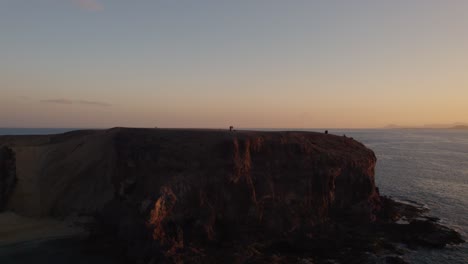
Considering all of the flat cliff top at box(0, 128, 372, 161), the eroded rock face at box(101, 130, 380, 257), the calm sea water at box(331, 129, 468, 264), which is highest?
the flat cliff top at box(0, 128, 372, 161)

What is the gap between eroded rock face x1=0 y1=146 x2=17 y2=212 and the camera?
4881 cm

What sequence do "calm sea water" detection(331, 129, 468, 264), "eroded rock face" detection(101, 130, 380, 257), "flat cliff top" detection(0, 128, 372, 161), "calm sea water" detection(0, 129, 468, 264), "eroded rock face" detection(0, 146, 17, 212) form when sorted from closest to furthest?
1. "calm sea water" detection(0, 129, 468, 264)
2. "eroded rock face" detection(101, 130, 380, 257)
3. "calm sea water" detection(331, 129, 468, 264)
4. "flat cliff top" detection(0, 128, 372, 161)
5. "eroded rock face" detection(0, 146, 17, 212)

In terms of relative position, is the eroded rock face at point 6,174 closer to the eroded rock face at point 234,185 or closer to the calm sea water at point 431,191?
the calm sea water at point 431,191

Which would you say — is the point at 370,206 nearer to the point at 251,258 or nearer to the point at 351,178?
the point at 351,178

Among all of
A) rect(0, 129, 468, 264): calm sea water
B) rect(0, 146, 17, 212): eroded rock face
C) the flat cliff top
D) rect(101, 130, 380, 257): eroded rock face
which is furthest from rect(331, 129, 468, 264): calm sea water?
rect(0, 146, 17, 212): eroded rock face

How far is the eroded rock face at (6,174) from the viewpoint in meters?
48.8

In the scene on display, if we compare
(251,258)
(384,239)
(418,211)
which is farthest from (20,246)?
(418,211)

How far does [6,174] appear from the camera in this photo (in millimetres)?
50750

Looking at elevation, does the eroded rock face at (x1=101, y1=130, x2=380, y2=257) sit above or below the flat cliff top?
below

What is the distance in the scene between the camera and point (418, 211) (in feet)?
185

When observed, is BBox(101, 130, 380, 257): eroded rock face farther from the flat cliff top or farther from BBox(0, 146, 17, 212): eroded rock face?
BBox(0, 146, 17, 212): eroded rock face

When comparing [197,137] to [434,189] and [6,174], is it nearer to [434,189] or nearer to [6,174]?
[6,174]

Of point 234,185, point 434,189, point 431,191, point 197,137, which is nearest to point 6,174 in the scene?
point 197,137

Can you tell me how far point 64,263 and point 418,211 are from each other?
50781 mm
